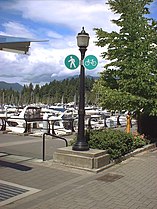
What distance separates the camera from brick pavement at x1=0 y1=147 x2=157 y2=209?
19.7 feet

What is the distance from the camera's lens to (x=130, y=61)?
42.4 feet

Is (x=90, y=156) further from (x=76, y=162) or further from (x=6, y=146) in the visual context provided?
(x=6, y=146)

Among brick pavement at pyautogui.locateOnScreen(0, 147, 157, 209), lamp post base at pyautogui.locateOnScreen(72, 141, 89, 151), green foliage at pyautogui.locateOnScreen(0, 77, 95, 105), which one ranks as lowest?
brick pavement at pyautogui.locateOnScreen(0, 147, 157, 209)

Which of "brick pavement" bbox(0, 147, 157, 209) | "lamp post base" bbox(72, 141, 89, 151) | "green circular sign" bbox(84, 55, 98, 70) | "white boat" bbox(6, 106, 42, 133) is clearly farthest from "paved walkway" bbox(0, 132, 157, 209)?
"white boat" bbox(6, 106, 42, 133)

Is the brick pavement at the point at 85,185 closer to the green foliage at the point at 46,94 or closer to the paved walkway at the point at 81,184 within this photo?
the paved walkway at the point at 81,184

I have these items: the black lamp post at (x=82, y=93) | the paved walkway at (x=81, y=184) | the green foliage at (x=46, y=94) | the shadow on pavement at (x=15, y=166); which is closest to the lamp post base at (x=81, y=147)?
the black lamp post at (x=82, y=93)

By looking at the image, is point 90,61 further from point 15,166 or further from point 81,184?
point 81,184

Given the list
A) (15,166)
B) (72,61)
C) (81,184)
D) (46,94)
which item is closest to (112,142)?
(72,61)

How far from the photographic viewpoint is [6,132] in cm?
1827

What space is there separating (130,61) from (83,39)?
388cm

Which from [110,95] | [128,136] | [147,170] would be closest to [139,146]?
[128,136]

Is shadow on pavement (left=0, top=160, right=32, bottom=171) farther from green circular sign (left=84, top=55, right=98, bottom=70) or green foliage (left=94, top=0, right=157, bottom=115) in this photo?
green foliage (left=94, top=0, right=157, bottom=115)

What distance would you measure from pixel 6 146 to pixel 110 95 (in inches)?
185

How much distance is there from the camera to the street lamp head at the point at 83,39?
31.3 feet
